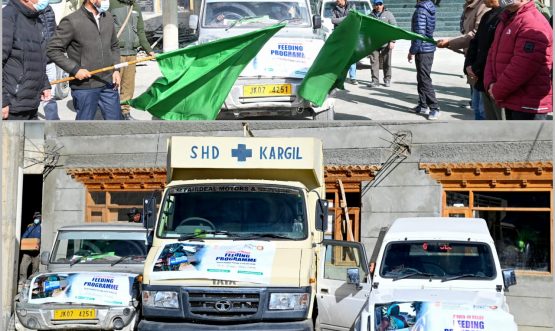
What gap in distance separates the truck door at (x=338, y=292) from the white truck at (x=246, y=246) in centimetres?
1

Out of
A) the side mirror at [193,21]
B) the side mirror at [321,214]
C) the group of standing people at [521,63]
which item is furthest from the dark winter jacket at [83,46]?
the group of standing people at [521,63]

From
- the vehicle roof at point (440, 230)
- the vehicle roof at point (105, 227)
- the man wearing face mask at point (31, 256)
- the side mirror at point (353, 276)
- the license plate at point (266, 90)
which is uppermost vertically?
the license plate at point (266, 90)

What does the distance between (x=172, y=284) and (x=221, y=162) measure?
1824 mm

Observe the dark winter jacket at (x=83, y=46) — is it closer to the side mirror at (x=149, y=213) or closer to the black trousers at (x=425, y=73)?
the side mirror at (x=149, y=213)

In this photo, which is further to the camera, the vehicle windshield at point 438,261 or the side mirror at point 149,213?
the side mirror at point 149,213

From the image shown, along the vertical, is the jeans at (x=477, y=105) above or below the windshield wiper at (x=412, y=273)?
above

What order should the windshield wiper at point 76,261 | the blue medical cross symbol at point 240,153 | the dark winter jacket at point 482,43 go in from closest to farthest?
the blue medical cross symbol at point 240,153, the dark winter jacket at point 482,43, the windshield wiper at point 76,261

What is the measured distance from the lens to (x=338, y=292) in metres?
14.1

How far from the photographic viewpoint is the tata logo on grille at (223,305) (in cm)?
1262

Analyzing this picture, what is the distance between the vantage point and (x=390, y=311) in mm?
12031

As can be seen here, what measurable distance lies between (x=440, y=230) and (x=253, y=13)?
698 cm

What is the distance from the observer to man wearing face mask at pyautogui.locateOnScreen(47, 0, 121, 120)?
1500 cm

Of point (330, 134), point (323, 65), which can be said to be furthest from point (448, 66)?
point (323, 65)

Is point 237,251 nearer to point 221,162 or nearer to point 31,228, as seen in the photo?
point 221,162
